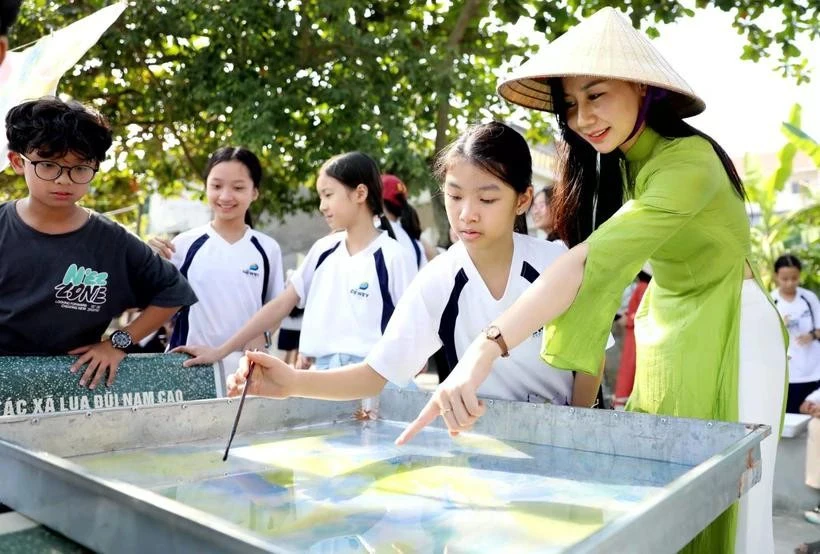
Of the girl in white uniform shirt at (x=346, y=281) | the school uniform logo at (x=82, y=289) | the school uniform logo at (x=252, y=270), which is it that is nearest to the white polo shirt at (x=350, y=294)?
the girl in white uniform shirt at (x=346, y=281)

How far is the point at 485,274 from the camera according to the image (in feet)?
6.46

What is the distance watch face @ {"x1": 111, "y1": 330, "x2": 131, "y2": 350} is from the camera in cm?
236

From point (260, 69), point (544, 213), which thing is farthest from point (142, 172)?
point (544, 213)

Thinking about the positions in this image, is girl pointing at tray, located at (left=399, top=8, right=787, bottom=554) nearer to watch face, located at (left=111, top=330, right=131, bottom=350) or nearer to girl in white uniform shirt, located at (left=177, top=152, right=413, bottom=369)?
watch face, located at (left=111, top=330, right=131, bottom=350)

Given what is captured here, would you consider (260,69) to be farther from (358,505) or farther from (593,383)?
(358,505)

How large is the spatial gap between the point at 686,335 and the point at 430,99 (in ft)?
18.6

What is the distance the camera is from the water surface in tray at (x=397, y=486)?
1054mm

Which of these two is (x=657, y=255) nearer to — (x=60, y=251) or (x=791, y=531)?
(x=60, y=251)

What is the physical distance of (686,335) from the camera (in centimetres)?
168

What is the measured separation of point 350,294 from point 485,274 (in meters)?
1.29

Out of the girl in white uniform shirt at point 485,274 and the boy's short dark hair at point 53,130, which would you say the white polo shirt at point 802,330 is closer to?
the girl in white uniform shirt at point 485,274

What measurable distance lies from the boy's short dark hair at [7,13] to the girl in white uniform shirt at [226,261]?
1.89 m

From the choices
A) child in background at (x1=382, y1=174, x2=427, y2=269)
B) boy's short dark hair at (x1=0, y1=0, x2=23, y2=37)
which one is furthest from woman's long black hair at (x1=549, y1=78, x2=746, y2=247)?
child in background at (x1=382, y1=174, x2=427, y2=269)

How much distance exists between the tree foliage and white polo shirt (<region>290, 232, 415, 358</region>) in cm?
310
